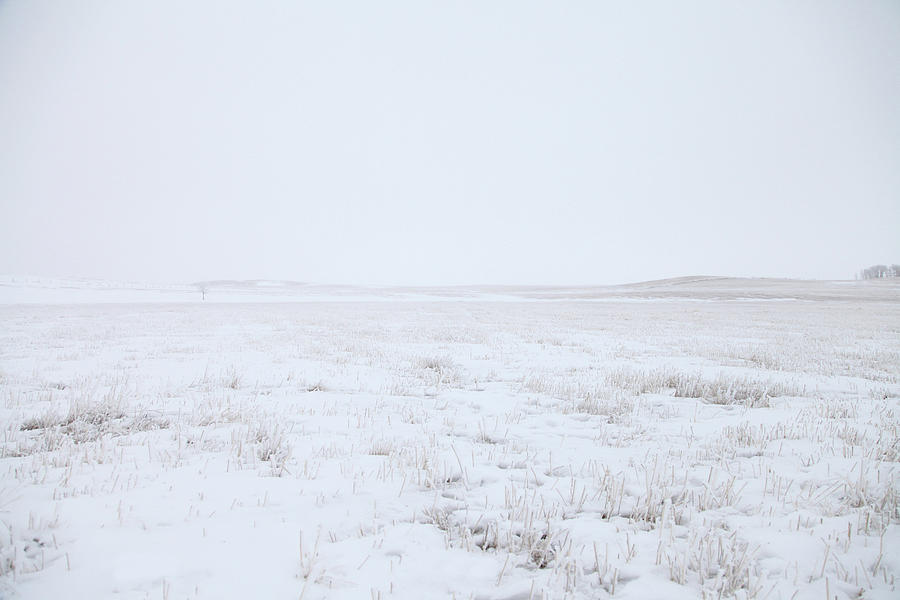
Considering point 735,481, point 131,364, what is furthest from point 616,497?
point 131,364

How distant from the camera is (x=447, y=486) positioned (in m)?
3.54

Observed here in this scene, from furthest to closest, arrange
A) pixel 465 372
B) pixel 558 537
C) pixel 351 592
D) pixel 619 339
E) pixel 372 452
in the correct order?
pixel 619 339
pixel 465 372
pixel 372 452
pixel 558 537
pixel 351 592

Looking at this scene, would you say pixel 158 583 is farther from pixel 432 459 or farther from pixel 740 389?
pixel 740 389

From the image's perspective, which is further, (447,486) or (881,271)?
(881,271)

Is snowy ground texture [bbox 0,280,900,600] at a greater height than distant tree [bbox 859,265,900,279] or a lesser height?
lesser

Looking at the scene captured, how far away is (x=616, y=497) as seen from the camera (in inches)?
129

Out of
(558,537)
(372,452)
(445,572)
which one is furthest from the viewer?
(372,452)

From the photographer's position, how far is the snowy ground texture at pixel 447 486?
7.62 ft

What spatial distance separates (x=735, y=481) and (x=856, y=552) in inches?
47.8

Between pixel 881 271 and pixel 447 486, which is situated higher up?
pixel 881 271

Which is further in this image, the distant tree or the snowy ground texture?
the distant tree

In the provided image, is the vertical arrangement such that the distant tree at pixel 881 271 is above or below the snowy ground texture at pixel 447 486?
above

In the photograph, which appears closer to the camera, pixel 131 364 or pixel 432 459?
pixel 432 459

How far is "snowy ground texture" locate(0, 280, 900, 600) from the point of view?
91.4 inches
